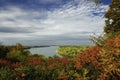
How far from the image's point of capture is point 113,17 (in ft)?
84.3

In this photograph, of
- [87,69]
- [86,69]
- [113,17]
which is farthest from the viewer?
[113,17]

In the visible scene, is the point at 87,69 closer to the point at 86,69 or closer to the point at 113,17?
the point at 86,69

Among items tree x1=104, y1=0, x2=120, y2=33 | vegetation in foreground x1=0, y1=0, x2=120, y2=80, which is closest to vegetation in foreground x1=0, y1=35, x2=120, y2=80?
vegetation in foreground x1=0, y1=0, x2=120, y2=80

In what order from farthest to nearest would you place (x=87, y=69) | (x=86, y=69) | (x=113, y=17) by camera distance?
1. (x=113, y=17)
2. (x=87, y=69)
3. (x=86, y=69)

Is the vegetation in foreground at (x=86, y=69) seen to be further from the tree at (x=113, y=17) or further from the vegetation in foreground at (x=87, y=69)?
the tree at (x=113, y=17)

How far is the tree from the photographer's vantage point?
83.7 ft

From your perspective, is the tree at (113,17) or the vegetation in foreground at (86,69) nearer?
the vegetation in foreground at (86,69)

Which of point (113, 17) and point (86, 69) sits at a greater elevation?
point (113, 17)

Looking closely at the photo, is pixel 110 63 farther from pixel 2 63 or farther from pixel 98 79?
pixel 2 63

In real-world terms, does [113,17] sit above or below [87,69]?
above

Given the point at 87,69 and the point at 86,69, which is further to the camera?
the point at 87,69

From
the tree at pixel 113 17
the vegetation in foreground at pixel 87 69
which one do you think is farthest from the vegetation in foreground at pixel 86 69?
the tree at pixel 113 17

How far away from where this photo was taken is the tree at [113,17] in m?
25.5

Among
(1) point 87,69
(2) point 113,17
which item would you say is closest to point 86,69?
(1) point 87,69
